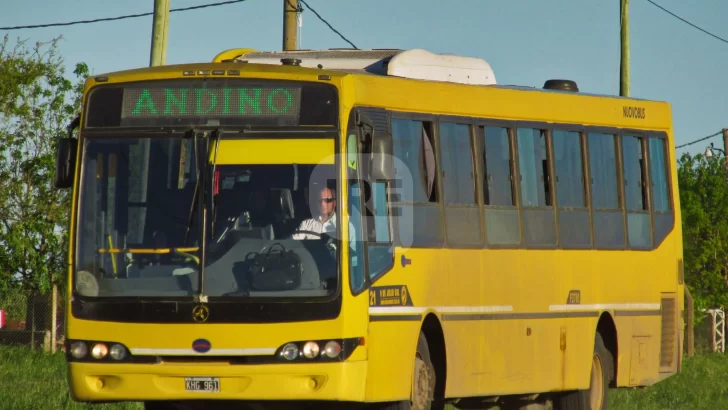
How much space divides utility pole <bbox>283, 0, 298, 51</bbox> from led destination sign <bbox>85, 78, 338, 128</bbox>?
11.1m

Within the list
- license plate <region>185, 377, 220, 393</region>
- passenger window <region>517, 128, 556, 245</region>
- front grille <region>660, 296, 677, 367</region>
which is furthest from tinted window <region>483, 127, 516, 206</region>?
license plate <region>185, 377, 220, 393</region>

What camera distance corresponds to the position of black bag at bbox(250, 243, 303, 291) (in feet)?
37.8

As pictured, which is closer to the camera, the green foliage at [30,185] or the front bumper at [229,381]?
the front bumper at [229,381]

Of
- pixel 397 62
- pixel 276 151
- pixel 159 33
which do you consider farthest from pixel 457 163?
pixel 159 33

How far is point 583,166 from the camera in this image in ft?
53.7

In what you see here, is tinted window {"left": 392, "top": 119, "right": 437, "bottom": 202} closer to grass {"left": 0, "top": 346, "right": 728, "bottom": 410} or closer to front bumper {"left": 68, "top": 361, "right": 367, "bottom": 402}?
front bumper {"left": 68, "top": 361, "right": 367, "bottom": 402}

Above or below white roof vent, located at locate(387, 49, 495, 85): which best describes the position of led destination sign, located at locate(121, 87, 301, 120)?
below

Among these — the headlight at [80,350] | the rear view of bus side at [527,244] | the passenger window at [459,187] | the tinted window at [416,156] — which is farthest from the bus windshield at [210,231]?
the passenger window at [459,187]

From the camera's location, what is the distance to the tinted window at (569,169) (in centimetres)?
1584

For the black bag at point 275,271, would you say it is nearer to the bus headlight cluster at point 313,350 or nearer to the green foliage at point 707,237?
the bus headlight cluster at point 313,350

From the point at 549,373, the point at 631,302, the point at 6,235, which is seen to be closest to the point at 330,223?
the point at 549,373

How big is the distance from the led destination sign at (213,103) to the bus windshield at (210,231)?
277 millimetres

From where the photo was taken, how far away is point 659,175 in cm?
1802

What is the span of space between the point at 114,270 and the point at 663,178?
27.1 ft
